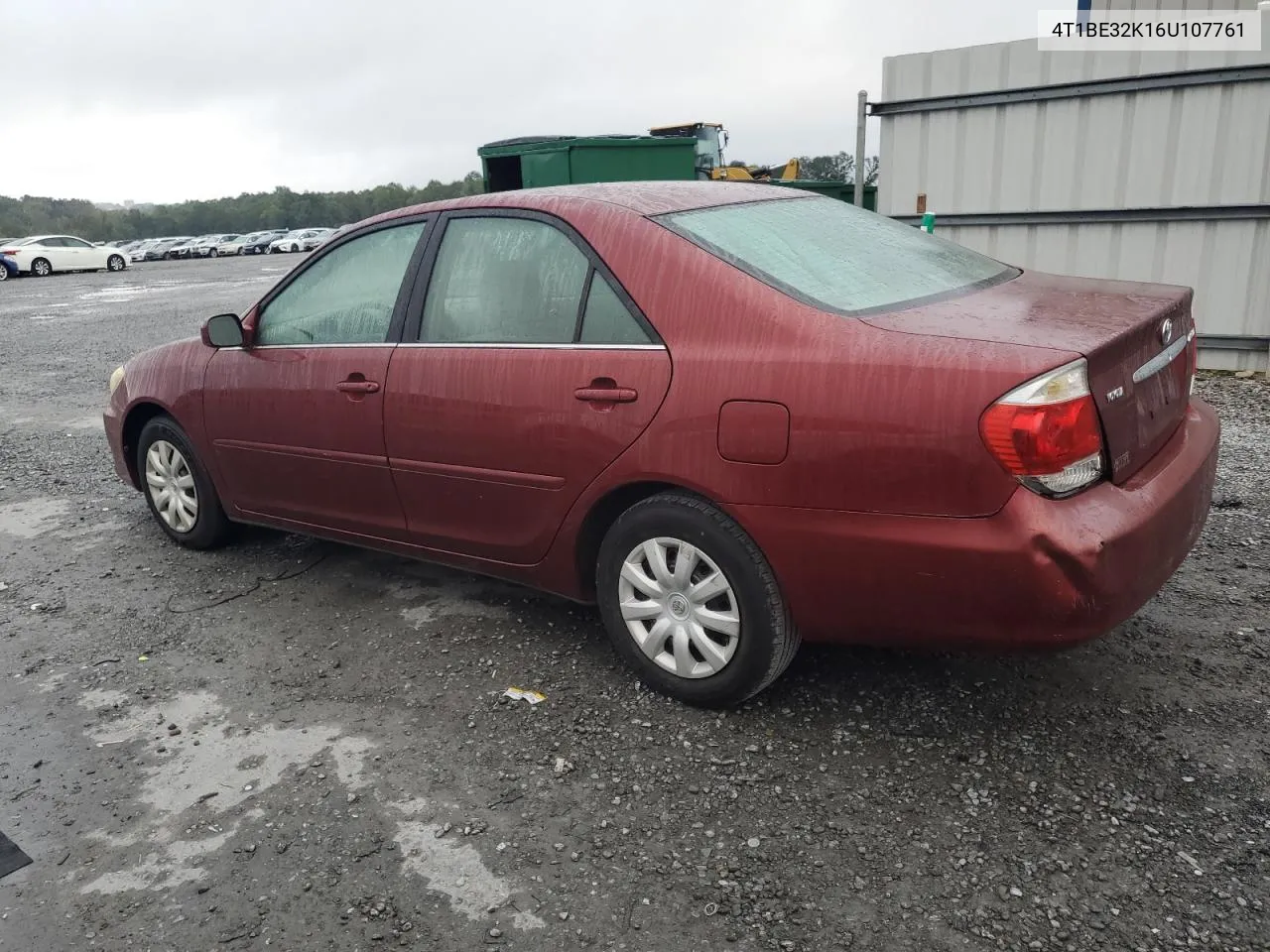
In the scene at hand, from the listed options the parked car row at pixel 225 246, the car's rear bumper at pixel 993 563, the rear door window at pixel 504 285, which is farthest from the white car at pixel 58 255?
the car's rear bumper at pixel 993 563

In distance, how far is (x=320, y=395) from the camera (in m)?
4.04

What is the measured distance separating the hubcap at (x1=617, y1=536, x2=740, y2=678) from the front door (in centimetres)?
113

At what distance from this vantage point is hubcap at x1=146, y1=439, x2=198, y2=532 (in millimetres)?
4926

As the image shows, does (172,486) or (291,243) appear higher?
(172,486)

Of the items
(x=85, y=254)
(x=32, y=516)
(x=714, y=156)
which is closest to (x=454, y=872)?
(x=32, y=516)

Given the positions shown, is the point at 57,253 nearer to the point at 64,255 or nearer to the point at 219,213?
the point at 64,255

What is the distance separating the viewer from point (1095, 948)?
2.22m

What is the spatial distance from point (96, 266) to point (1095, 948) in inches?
1574

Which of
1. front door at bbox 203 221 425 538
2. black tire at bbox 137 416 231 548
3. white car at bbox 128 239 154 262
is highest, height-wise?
front door at bbox 203 221 425 538

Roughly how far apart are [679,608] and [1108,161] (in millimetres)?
6949

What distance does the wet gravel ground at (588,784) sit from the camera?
7.86ft

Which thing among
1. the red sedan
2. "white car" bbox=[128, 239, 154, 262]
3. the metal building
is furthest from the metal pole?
"white car" bbox=[128, 239, 154, 262]

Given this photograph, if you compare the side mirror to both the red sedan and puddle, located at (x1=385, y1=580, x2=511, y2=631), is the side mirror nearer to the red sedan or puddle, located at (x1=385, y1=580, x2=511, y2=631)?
the red sedan

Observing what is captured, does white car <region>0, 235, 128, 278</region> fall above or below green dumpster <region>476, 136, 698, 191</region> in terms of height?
below
